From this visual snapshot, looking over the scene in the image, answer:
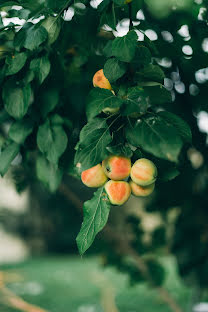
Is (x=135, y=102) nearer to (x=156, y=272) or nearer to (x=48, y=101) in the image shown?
(x=48, y=101)

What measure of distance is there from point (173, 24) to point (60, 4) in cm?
53

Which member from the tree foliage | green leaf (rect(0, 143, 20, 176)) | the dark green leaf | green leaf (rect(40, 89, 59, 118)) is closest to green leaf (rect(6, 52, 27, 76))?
the tree foliage

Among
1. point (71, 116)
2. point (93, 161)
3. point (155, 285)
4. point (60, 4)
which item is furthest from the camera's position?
point (155, 285)

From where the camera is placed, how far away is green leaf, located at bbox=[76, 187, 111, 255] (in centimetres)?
77

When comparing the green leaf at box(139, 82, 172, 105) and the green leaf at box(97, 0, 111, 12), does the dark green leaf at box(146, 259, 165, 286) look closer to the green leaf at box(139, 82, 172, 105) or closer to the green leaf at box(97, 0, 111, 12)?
the green leaf at box(139, 82, 172, 105)

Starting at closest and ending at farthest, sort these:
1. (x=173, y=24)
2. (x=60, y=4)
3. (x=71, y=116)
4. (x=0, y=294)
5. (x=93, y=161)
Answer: (x=93, y=161) < (x=60, y=4) < (x=71, y=116) < (x=173, y=24) < (x=0, y=294)

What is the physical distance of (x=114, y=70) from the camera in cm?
81

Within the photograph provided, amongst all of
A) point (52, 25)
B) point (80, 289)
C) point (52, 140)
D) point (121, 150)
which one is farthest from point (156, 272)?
point (80, 289)

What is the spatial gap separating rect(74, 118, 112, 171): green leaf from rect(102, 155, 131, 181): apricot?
0.09ft

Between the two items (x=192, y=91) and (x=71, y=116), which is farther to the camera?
(x=192, y=91)

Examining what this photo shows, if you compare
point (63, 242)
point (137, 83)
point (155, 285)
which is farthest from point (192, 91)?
point (63, 242)

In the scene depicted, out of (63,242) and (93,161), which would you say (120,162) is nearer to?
(93,161)

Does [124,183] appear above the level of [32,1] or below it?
below

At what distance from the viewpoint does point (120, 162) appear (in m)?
0.79
